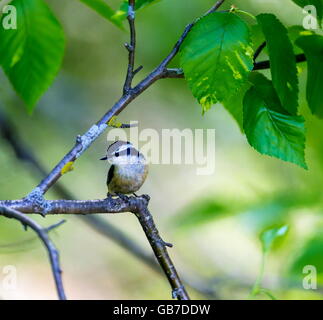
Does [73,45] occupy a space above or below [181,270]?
above

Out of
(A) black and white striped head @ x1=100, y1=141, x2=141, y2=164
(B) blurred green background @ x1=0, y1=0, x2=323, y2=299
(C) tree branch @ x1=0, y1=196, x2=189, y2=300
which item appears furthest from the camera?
(B) blurred green background @ x1=0, y1=0, x2=323, y2=299

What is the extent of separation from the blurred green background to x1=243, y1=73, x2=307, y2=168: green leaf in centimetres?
87

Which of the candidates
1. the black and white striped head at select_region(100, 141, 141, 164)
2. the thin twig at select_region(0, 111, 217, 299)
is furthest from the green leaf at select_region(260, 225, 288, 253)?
the thin twig at select_region(0, 111, 217, 299)

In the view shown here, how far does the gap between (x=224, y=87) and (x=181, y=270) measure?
1534 mm

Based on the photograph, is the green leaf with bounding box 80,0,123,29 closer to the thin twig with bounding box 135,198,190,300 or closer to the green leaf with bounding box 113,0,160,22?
the green leaf with bounding box 113,0,160,22

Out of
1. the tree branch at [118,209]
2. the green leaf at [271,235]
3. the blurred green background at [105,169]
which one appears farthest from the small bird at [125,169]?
the blurred green background at [105,169]

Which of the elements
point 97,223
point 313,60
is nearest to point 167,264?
point 313,60

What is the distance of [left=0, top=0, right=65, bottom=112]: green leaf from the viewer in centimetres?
135

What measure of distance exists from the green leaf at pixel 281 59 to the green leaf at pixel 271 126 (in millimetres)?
33

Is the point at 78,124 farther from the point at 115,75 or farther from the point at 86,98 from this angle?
the point at 115,75
